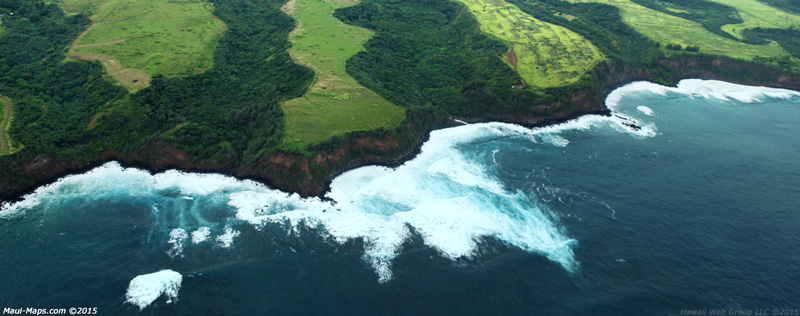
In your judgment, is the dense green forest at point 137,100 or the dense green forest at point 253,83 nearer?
the dense green forest at point 137,100

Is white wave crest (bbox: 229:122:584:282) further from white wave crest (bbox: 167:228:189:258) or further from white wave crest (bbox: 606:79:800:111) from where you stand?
white wave crest (bbox: 606:79:800:111)

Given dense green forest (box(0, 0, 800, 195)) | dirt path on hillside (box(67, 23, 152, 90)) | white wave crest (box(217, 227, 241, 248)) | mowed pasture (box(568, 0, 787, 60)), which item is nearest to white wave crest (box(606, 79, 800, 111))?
dense green forest (box(0, 0, 800, 195))

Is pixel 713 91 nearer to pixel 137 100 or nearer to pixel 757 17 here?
pixel 757 17

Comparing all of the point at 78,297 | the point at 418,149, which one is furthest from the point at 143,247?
the point at 418,149

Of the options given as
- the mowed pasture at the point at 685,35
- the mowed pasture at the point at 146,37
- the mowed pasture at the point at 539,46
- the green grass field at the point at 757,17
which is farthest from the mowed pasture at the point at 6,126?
the green grass field at the point at 757,17

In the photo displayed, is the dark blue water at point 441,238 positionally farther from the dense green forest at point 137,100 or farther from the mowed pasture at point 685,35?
the mowed pasture at point 685,35

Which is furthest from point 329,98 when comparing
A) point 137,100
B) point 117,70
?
point 117,70

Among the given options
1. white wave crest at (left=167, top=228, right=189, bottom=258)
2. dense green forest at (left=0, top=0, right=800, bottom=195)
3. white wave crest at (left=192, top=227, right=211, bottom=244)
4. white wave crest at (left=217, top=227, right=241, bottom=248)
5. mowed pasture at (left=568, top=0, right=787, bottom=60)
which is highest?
mowed pasture at (left=568, top=0, right=787, bottom=60)
